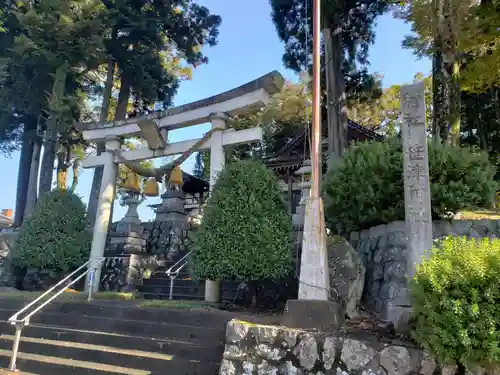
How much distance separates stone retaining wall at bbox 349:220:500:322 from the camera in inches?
224

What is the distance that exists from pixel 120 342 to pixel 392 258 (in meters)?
3.90

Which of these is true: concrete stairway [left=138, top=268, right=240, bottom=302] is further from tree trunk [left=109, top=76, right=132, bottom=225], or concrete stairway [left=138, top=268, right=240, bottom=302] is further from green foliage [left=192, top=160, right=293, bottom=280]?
tree trunk [left=109, top=76, right=132, bottom=225]

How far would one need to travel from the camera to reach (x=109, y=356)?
532 cm

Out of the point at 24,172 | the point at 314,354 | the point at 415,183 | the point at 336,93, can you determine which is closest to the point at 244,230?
the point at 314,354

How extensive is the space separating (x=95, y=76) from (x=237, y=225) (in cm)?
1303

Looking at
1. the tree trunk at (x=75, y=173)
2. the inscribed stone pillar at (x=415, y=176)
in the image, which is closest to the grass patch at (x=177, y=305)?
the inscribed stone pillar at (x=415, y=176)

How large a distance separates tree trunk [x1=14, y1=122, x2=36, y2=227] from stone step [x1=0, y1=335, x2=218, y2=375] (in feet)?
34.9

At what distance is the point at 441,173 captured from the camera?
235 inches

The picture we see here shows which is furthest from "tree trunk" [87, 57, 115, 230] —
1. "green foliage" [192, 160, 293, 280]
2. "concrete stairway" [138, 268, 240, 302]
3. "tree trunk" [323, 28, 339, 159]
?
"green foliage" [192, 160, 293, 280]

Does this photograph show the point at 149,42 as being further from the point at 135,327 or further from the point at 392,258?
the point at 392,258

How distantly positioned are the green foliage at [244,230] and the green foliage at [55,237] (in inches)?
169

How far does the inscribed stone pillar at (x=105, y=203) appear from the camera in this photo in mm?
9016

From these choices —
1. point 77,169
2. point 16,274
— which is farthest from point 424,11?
point 77,169

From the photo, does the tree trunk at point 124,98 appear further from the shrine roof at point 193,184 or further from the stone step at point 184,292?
the stone step at point 184,292
